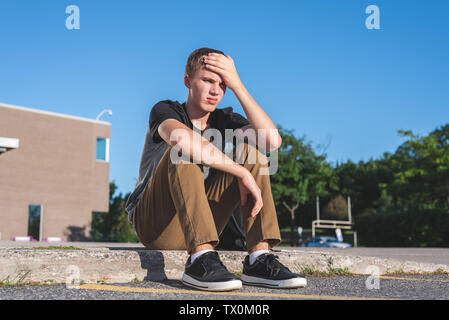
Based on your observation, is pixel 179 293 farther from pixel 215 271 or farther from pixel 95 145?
pixel 95 145

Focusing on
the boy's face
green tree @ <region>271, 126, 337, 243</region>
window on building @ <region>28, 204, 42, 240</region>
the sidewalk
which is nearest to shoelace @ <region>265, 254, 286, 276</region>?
the sidewalk

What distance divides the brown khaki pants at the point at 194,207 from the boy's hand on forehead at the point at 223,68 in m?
0.42

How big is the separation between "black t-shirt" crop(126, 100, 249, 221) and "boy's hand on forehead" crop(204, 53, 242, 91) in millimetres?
351

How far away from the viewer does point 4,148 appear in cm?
1351

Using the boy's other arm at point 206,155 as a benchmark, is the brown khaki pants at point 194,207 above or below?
below

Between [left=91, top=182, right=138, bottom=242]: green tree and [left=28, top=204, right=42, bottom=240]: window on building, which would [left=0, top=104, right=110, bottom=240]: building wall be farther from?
[left=91, top=182, right=138, bottom=242]: green tree

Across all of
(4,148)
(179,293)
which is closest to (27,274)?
(179,293)

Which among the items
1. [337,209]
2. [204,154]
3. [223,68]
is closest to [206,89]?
[223,68]

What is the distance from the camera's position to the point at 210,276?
2412mm

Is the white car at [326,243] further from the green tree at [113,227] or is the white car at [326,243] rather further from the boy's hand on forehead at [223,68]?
the boy's hand on forehead at [223,68]

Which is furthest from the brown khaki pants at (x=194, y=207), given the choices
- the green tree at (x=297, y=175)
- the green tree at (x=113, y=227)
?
the green tree at (x=113, y=227)

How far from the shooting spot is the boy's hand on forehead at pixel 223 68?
2986mm

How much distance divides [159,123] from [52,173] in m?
27.1

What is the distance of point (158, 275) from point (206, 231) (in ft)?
2.57
